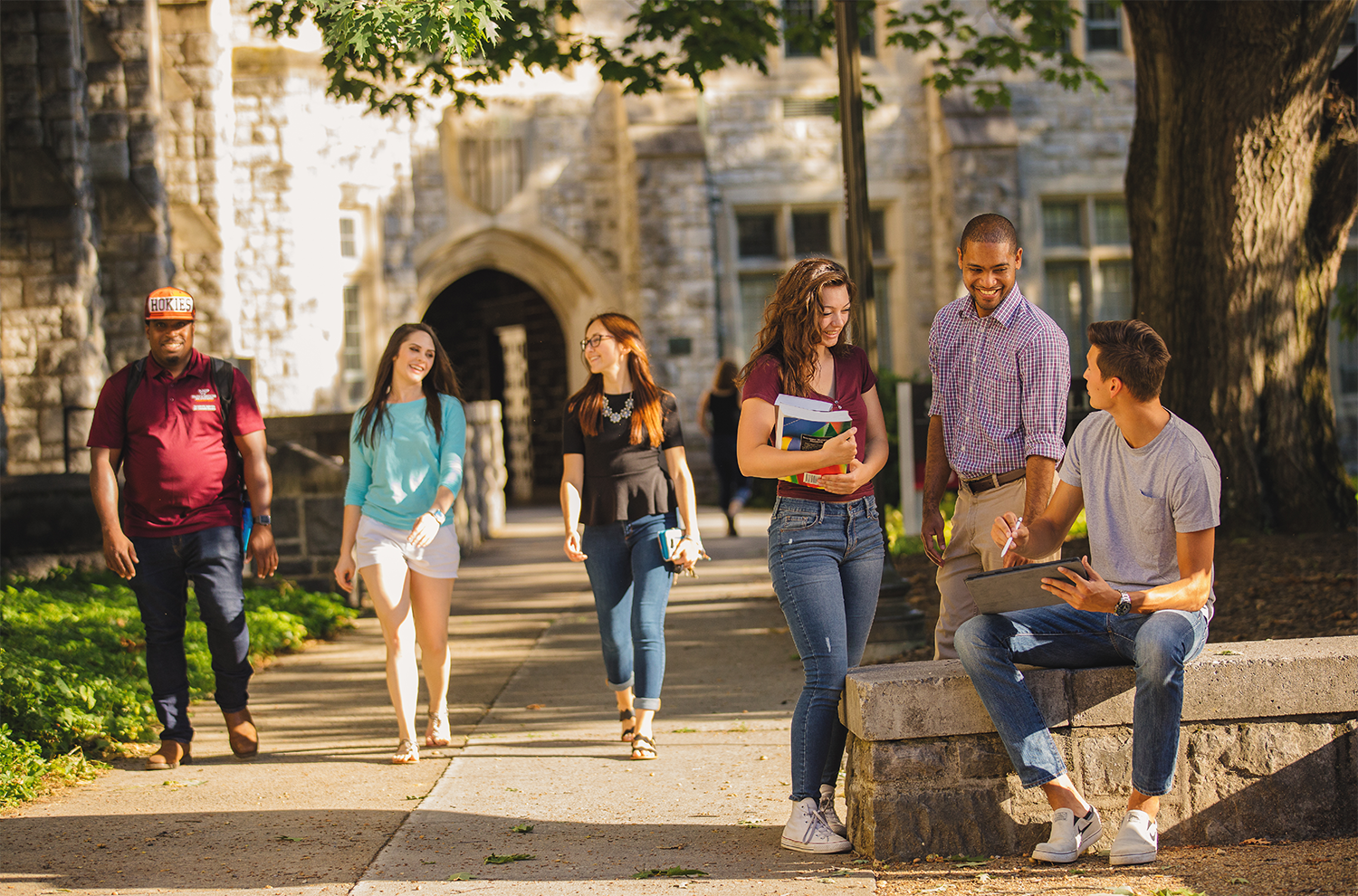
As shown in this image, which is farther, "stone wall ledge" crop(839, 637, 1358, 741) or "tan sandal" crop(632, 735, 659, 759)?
"tan sandal" crop(632, 735, 659, 759)

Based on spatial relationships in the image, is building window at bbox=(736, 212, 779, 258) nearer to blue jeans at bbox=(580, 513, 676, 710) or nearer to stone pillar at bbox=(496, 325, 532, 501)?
stone pillar at bbox=(496, 325, 532, 501)

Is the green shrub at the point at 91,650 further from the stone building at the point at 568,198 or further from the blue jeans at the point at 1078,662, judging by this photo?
the stone building at the point at 568,198

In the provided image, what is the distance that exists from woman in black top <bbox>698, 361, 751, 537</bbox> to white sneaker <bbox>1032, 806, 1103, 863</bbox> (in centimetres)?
925

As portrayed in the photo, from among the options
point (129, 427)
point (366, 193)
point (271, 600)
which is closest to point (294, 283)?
point (366, 193)

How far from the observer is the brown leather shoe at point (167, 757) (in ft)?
17.8

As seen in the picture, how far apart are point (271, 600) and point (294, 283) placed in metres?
8.33

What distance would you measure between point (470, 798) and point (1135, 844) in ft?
7.52

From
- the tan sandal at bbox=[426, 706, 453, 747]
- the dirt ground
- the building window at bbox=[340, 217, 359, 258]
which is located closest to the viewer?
the dirt ground

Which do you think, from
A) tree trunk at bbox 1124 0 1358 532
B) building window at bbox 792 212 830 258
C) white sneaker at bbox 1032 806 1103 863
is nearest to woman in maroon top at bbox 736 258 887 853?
white sneaker at bbox 1032 806 1103 863

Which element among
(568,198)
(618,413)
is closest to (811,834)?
(618,413)

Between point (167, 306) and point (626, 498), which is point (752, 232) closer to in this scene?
point (626, 498)

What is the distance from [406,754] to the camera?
5.38 meters

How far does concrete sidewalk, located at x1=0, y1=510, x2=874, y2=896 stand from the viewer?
3.92 metres

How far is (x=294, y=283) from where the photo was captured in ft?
53.6
